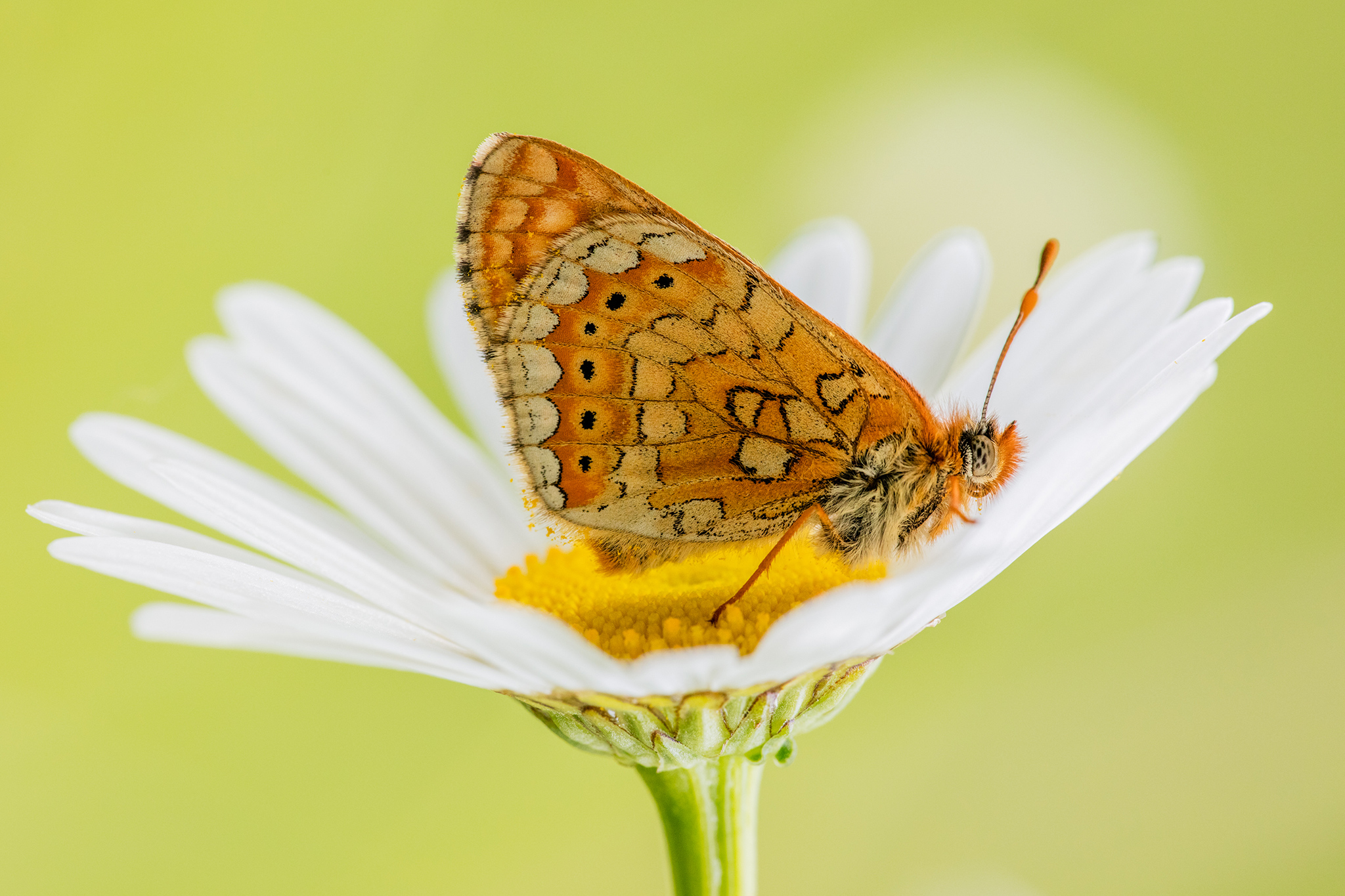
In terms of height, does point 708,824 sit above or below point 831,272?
below

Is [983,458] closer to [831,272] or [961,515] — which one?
[961,515]

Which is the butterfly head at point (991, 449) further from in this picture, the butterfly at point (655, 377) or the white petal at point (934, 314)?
the white petal at point (934, 314)

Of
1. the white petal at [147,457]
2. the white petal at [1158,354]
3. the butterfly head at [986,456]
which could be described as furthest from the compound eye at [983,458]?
the white petal at [147,457]

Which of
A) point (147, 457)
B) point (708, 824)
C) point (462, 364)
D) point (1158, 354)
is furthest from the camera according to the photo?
point (462, 364)

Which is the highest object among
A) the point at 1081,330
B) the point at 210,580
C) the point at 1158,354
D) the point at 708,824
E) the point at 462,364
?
the point at 462,364

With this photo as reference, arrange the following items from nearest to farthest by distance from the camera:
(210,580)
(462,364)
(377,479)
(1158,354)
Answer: (210,580), (1158,354), (377,479), (462,364)

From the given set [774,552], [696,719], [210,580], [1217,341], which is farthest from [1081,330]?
[210,580]

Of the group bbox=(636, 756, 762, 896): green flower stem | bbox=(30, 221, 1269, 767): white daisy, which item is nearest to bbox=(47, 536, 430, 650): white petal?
bbox=(30, 221, 1269, 767): white daisy

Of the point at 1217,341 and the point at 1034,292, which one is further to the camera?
the point at 1034,292

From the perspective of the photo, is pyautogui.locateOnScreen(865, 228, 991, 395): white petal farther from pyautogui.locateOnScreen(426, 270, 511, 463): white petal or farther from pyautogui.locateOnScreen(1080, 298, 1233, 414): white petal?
pyautogui.locateOnScreen(426, 270, 511, 463): white petal
